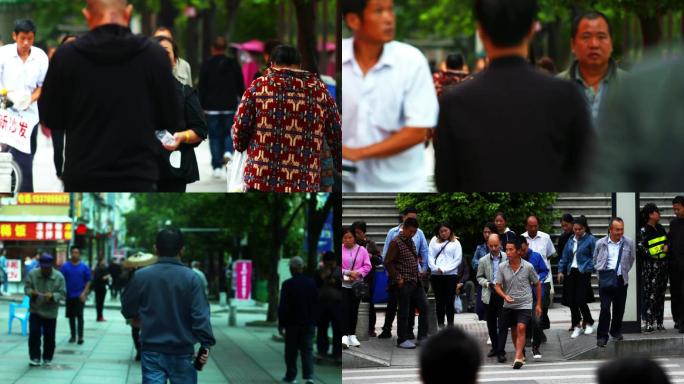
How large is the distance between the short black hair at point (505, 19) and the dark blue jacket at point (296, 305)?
1688 millimetres

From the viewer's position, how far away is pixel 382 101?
6340 mm

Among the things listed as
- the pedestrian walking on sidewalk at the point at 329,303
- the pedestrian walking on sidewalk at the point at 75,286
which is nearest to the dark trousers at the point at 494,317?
the pedestrian walking on sidewalk at the point at 329,303

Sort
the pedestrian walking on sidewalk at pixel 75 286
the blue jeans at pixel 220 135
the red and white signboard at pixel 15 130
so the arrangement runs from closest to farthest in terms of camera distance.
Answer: the pedestrian walking on sidewalk at pixel 75 286
the red and white signboard at pixel 15 130
the blue jeans at pixel 220 135

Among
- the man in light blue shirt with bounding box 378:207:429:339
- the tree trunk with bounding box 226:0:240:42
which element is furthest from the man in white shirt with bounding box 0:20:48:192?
the tree trunk with bounding box 226:0:240:42

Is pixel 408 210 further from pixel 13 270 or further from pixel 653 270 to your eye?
pixel 13 270

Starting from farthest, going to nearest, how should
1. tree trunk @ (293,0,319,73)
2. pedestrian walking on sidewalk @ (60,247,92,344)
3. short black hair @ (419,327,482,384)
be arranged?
tree trunk @ (293,0,319,73)
pedestrian walking on sidewalk @ (60,247,92,344)
short black hair @ (419,327,482,384)

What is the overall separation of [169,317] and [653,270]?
2.33 meters

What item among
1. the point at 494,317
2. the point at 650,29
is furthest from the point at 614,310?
the point at 650,29

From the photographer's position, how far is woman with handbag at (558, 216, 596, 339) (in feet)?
21.4

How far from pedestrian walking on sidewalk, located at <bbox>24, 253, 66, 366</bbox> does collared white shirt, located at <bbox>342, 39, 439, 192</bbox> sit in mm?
1601

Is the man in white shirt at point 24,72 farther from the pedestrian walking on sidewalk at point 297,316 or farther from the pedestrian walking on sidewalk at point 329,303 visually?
the pedestrian walking on sidewalk at point 329,303

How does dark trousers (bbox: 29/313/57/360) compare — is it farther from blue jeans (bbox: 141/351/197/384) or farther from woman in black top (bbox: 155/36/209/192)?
woman in black top (bbox: 155/36/209/192)

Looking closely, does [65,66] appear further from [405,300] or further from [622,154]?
[622,154]

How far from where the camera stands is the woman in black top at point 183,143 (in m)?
6.83
